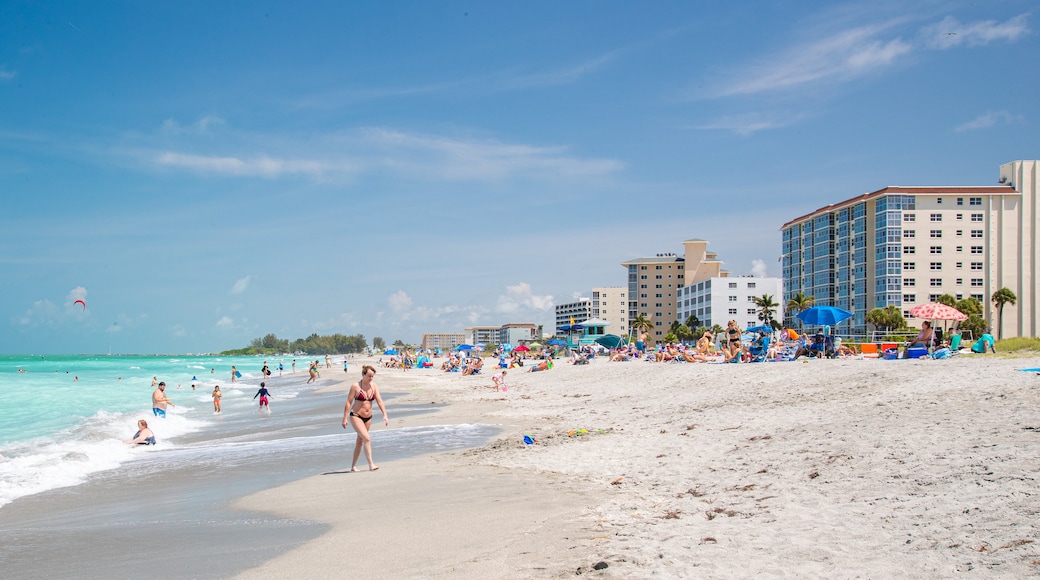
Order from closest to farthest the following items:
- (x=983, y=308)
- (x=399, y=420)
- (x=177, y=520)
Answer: (x=177, y=520), (x=399, y=420), (x=983, y=308)

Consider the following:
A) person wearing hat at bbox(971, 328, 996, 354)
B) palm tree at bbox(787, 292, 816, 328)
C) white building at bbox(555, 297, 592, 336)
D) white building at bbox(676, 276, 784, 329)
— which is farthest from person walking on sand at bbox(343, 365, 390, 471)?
white building at bbox(555, 297, 592, 336)

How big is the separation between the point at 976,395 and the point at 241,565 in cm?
928

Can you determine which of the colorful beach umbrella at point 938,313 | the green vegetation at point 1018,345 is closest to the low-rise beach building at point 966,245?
the green vegetation at point 1018,345

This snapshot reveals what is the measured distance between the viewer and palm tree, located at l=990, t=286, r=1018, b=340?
6519cm

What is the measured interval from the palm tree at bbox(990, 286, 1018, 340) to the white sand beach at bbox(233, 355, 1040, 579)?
2561 inches

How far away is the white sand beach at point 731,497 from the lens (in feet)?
15.3

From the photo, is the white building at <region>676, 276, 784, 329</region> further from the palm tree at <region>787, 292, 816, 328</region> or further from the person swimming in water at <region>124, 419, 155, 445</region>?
the person swimming in water at <region>124, 419, 155, 445</region>

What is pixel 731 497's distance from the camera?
6.59m

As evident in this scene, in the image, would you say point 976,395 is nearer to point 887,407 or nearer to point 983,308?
point 887,407

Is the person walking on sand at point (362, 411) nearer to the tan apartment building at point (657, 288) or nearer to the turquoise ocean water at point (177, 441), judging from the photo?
the turquoise ocean water at point (177, 441)

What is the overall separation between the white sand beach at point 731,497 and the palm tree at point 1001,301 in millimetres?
65058

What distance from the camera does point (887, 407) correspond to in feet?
31.6

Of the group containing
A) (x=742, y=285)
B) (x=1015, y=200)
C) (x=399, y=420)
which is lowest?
(x=399, y=420)

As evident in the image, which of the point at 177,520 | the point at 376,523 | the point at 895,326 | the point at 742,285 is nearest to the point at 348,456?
the point at 177,520
